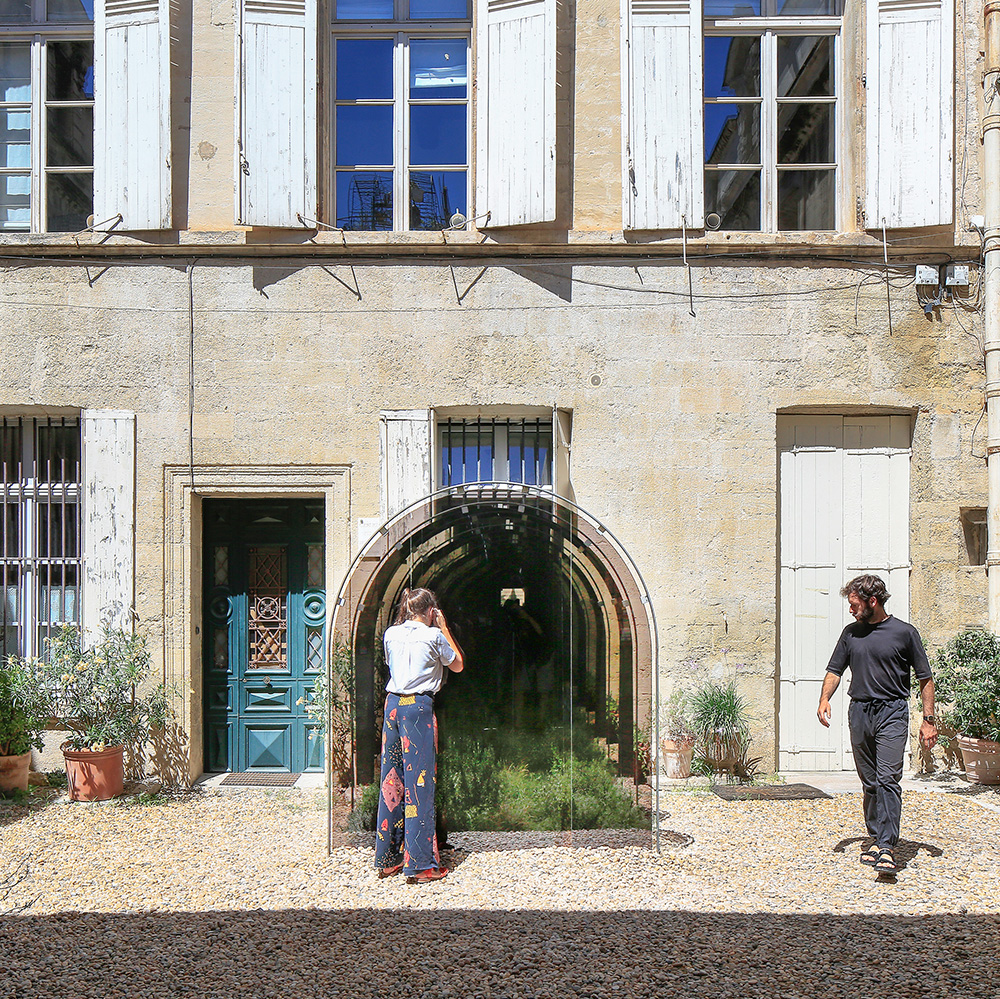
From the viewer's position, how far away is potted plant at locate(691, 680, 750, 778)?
6.64m

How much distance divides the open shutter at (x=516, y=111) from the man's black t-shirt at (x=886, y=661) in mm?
3933

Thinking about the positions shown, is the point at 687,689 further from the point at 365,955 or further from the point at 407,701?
the point at 365,955

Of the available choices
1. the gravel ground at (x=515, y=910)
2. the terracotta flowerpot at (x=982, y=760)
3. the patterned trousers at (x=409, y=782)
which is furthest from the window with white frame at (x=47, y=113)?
the terracotta flowerpot at (x=982, y=760)

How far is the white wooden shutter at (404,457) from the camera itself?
22.1 feet

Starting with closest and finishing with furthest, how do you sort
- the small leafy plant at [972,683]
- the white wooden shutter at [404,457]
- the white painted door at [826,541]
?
the small leafy plant at [972,683]
the white wooden shutter at [404,457]
the white painted door at [826,541]

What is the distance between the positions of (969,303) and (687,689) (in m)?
3.88

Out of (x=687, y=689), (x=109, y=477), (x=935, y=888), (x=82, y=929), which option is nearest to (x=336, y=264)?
(x=109, y=477)

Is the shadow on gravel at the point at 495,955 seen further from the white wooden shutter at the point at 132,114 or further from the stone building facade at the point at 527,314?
the white wooden shutter at the point at 132,114

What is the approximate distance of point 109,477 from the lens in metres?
6.81

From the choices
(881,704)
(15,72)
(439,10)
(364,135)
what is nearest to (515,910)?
(881,704)

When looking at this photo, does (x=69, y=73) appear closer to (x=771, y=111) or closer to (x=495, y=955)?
(x=771, y=111)

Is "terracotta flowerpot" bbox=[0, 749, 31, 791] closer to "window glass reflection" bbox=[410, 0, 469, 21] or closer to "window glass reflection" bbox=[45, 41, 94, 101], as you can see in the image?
"window glass reflection" bbox=[45, 41, 94, 101]

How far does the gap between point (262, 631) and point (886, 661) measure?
4.77 meters

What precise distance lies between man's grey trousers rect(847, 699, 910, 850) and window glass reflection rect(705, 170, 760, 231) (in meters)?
4.19
